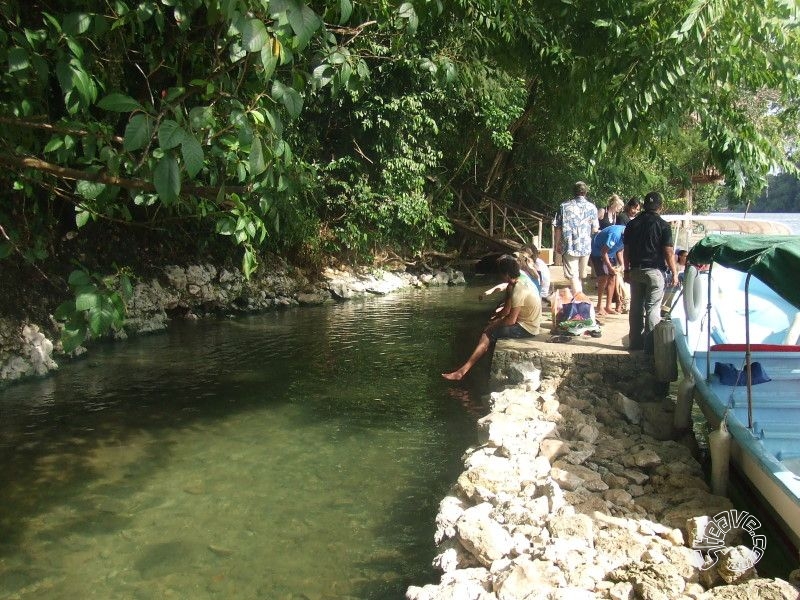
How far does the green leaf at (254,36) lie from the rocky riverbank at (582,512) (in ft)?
9.46

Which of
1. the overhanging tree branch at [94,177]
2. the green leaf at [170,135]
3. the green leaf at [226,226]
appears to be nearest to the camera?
the green leaf at [170,135]

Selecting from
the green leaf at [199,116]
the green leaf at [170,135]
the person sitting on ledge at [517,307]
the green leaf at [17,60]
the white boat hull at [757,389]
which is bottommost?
the white boat hull at [757,389]

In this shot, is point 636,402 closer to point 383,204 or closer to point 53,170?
point 53,170

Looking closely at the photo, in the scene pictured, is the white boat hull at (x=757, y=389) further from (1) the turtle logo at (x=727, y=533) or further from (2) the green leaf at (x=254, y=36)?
(2) the green leaf at (x=254, y=36)

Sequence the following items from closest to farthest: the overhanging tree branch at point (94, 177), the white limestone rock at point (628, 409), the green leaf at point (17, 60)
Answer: the green leaf at point (17, 60) → the overhanging tree branch at point (94, 177) → the white limestone rock at point (628, 409)

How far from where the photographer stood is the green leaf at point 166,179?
2.67 meters

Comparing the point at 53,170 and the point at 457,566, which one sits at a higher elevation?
the point at 53,170

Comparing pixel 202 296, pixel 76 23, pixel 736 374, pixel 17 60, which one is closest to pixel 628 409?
pixel 736 374

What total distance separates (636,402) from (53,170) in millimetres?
5438

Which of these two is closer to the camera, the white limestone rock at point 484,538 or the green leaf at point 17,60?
the green leaf at point 17,60

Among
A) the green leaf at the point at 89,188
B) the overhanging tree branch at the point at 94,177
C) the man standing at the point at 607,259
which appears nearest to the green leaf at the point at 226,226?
the overhanging tree branch at the point at 94,177

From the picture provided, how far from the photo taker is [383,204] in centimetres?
1809

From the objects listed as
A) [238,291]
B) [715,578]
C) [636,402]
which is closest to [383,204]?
[238,291]

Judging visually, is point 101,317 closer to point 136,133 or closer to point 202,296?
point 136,133
